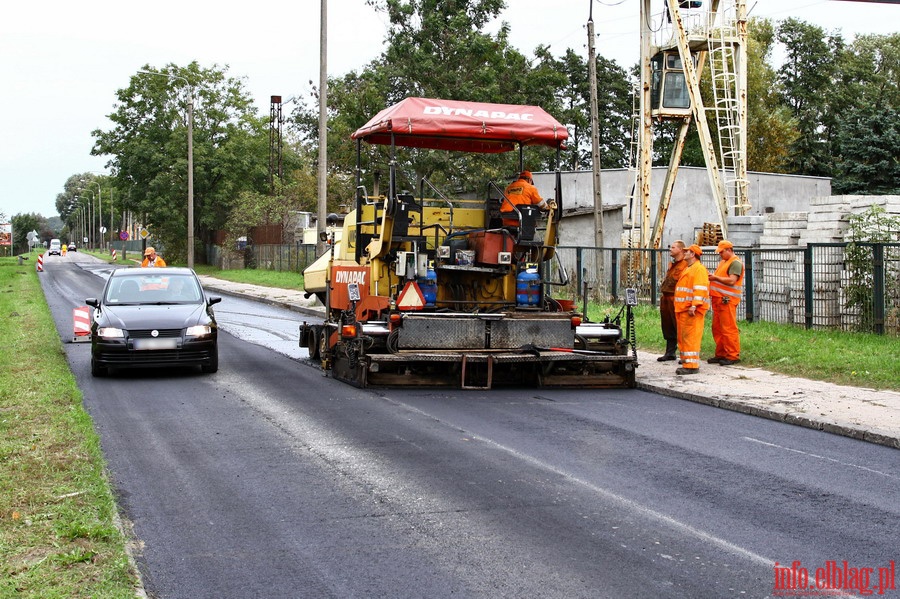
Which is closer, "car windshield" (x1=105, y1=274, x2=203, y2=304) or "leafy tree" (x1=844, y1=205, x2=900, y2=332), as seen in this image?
"car windshield" (x1=105, y1=274, x2=203, y2=304)

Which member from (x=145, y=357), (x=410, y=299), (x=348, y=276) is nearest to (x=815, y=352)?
(x=410, y=299)

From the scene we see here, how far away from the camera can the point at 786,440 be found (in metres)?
9.45

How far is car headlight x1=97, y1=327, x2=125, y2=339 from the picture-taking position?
12789mm

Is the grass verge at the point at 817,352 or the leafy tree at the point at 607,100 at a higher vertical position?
the leafy tree at the point at 607,100

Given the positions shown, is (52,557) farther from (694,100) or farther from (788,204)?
(788,204)

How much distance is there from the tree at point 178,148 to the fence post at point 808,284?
151ft

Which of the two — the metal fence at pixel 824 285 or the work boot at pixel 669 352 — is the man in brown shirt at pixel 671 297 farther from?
the metal fence at pixel 824 285

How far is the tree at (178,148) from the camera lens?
59219 mm

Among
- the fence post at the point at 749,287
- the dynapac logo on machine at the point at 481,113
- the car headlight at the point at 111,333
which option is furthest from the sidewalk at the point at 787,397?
the car headlight at the point at 111,333

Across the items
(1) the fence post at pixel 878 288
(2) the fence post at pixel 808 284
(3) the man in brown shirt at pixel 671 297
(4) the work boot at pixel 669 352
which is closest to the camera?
(3) the man in brown shirt at pixel 671 297

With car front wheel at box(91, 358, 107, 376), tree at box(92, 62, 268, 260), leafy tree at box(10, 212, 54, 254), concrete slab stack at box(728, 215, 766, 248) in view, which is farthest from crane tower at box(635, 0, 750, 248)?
leafy tree at box(10, 212, 54, 254)

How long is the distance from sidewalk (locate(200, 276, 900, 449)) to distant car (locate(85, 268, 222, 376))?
19.3ft

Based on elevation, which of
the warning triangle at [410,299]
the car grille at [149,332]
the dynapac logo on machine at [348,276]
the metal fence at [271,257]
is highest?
the metal fence at [271,257]

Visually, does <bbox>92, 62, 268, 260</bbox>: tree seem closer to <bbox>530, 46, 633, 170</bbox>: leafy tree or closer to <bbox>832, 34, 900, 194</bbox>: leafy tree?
<bbox>530, 46, 633, 170</bbox>: leafy tree
